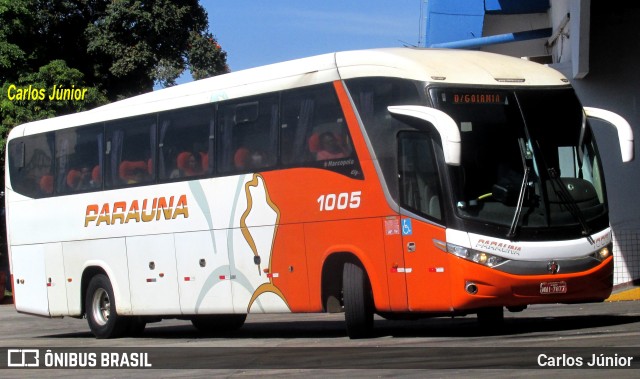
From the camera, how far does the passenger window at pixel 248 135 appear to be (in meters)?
15.6

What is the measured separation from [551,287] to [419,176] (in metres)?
1.99

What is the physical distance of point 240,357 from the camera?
13.0 metres

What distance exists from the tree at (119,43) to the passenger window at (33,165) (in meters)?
19.7

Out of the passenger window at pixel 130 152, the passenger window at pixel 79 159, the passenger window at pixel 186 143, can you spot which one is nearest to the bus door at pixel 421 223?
the passenger window at pixel 186 143

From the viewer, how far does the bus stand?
13.2m

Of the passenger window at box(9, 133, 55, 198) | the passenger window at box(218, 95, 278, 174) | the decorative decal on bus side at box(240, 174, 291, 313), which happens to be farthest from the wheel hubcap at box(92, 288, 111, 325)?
the passenger window at box(218, 95, 278, 174)

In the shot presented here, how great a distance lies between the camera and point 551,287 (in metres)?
13.2

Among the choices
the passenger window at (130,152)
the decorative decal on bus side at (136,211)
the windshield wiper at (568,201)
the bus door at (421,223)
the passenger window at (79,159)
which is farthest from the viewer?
the passenger window at (79,159)

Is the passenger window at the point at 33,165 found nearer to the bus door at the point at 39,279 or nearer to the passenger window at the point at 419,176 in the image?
the bus door at the point at 39,279

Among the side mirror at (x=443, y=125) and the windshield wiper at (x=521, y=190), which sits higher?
the side mirror at (x=443, y=125)

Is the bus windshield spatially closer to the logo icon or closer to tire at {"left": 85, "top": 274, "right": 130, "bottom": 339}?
the logo icon

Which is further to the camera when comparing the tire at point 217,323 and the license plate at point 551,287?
the tire at point 217,323

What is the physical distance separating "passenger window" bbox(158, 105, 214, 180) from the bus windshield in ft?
14.6

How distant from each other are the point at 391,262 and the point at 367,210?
2.44ft
